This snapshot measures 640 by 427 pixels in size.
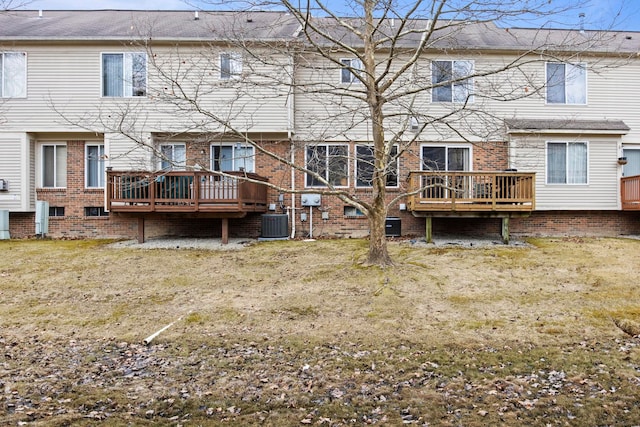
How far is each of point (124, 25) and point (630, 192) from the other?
16790 mm

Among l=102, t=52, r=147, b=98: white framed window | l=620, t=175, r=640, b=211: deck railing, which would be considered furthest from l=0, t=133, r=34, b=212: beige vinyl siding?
l=620, t=175, r=640, b=211: deck railing

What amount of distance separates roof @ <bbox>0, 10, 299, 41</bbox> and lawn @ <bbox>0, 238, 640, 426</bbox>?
6861 mm

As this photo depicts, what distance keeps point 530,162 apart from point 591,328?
8274 millimetres

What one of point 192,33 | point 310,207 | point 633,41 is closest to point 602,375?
point 310,207

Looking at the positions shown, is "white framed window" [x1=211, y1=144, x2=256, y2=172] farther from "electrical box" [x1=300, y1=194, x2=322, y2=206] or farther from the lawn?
the lawn

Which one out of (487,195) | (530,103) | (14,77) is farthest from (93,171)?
(530,103)

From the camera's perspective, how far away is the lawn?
3373 millimetres

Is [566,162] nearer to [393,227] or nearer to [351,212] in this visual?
[393,227]

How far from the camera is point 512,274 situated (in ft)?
26.1

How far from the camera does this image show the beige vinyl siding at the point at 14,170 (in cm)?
1201

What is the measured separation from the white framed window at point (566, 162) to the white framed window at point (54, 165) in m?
15.2

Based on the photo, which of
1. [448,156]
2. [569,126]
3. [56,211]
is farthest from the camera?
[448,156]

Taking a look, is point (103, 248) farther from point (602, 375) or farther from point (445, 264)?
point (602, 375)

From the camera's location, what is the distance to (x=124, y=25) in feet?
43.6
